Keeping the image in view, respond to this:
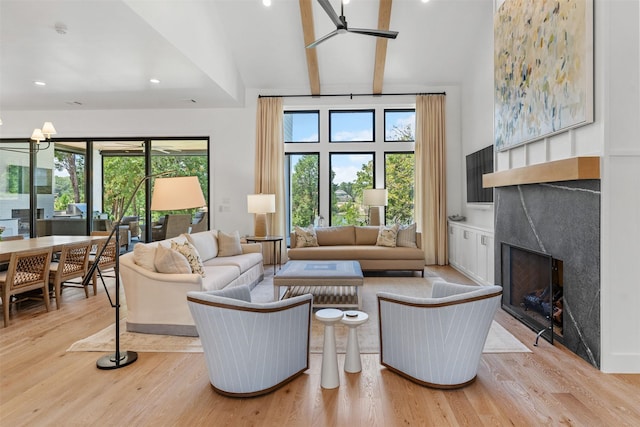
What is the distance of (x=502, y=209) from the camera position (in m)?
4.25

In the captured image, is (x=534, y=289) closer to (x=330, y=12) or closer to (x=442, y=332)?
(x=442, y=332)

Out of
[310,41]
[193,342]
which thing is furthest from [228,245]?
[310,41]

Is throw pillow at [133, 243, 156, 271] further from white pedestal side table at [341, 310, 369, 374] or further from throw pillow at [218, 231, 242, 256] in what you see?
white pedestal side table at [341, 310, 369, 374]

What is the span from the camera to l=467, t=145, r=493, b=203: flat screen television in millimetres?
5539

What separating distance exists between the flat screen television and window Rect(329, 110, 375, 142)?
2.05 metres

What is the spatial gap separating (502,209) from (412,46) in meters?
3.66

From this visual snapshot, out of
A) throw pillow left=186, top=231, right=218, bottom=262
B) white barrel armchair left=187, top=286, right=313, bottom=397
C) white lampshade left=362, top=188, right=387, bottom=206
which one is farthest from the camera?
white lampshade left=362, top=188, right=387, bottom=206

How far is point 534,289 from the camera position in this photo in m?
3.84

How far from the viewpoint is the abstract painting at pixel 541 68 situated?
279cm

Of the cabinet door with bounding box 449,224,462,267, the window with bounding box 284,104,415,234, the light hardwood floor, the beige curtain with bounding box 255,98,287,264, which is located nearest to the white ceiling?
the beige curtain with bounding box 255,98,287,264

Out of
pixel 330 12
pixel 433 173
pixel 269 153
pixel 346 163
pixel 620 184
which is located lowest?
pixel 620 184

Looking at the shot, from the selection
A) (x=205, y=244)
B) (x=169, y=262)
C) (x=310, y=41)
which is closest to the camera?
(x=169, y=262)

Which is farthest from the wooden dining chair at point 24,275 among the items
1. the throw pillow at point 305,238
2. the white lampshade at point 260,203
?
the throw pillow at point 305,238

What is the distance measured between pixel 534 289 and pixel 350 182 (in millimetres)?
4327
